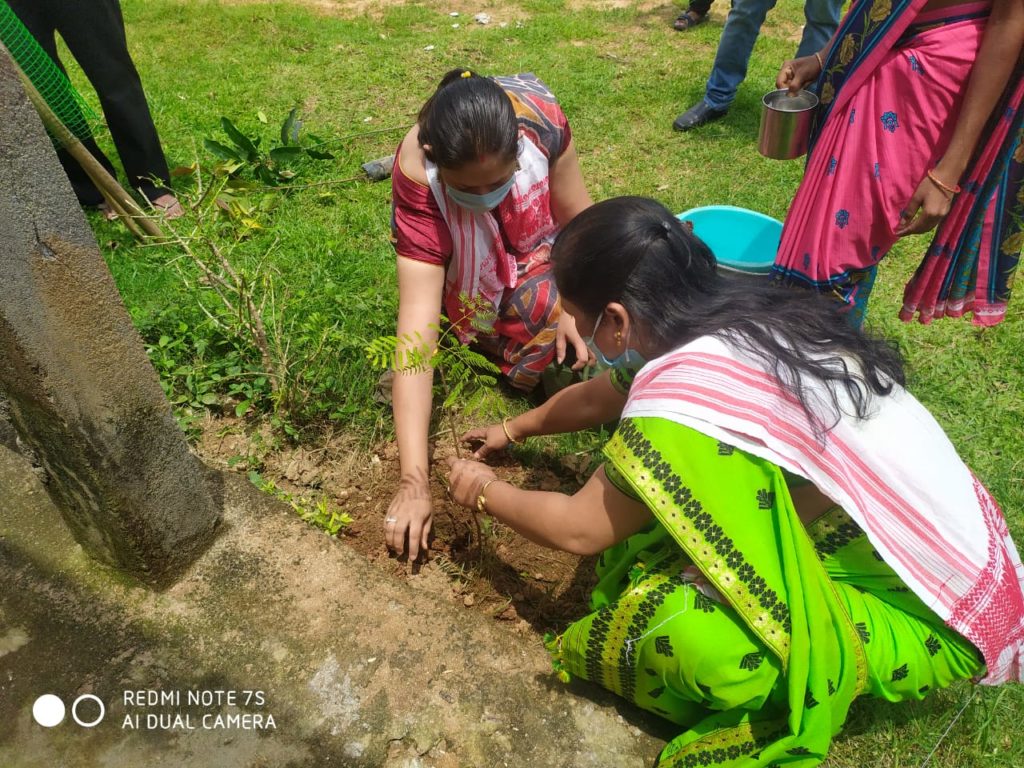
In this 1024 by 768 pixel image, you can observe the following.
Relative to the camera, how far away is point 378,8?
641cm

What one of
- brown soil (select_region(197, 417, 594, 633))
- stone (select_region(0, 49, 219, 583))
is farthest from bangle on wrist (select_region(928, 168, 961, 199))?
stone (select_region(0, 49, 219, 583))

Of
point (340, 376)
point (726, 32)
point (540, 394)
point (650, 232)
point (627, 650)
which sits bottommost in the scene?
point (540, 394)

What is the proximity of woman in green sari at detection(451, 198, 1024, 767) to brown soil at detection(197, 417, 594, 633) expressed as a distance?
452 mm

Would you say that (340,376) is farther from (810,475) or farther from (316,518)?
(810,475)

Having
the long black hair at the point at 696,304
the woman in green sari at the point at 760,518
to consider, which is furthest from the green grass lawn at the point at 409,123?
the long black hair at the point at 696,304

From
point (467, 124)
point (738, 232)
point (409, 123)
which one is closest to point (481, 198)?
point (467, 124)

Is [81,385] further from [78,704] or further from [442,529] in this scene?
[442,529]

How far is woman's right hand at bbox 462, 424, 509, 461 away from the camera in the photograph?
2395mm

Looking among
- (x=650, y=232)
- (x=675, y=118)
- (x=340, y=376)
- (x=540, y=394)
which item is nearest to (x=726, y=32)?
(x=675, y=118)

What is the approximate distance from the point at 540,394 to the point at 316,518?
105cm

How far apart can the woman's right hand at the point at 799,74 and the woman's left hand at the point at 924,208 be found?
690 mm

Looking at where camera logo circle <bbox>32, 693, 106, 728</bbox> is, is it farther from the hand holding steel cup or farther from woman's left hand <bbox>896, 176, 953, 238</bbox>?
the hand holding steel cup

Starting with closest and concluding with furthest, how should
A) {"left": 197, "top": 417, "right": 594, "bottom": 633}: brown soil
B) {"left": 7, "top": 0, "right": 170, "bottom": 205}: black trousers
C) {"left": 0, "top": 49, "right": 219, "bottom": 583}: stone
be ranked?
{"left": 0, "top": 49, "right": 219, "bottom": 583}: stone
{"left": 197, "top": 417, "right": 594, "bottom": 633}: brown soil
{"left": 7, "top": 0, "right": 170, "bottom": 205}: black trousers

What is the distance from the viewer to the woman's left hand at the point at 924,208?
209 cm
